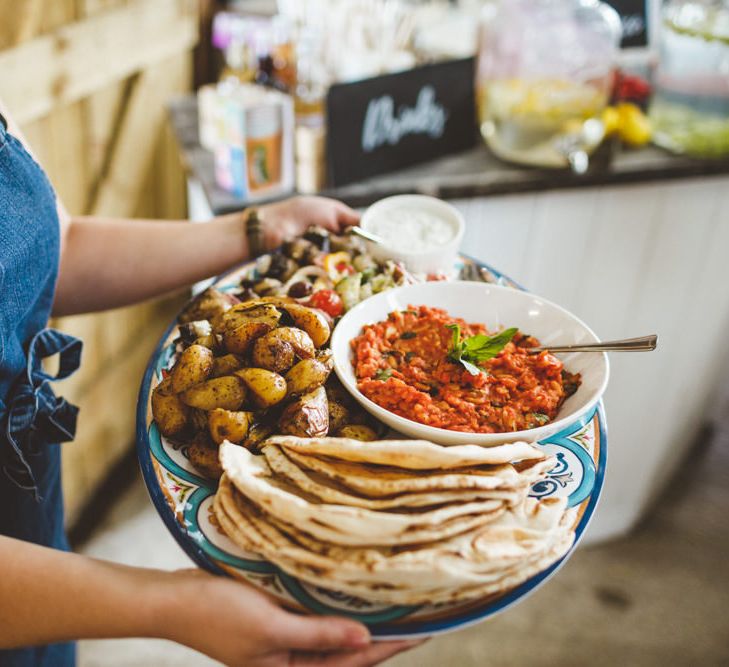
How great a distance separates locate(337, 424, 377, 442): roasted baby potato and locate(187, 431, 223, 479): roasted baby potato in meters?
0.19

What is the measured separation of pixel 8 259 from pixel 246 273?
46cm

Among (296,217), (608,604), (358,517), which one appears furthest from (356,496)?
(608,604)

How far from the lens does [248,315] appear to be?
3.60ft

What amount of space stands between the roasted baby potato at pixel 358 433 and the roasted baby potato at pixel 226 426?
154 mm

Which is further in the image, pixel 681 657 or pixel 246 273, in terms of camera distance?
pixel 681 657

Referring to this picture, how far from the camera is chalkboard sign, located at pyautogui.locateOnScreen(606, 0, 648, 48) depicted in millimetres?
2646

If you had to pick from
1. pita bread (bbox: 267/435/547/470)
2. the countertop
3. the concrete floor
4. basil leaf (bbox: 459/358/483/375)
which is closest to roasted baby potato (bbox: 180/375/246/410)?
pita bread (bbox: 267/435/547/470)

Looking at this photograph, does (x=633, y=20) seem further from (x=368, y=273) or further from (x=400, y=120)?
(x=368, y=273)

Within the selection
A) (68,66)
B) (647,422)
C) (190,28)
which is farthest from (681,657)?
(190,28)

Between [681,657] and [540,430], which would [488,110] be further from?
[681,657]

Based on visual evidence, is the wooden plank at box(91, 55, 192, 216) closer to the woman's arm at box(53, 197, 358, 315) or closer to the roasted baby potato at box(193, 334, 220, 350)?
the woman's arm at box(53, 197, 358, 315)

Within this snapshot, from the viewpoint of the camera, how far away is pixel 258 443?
963mm

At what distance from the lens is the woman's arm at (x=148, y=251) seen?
1350 millimetres

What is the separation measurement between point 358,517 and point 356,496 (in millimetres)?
67
